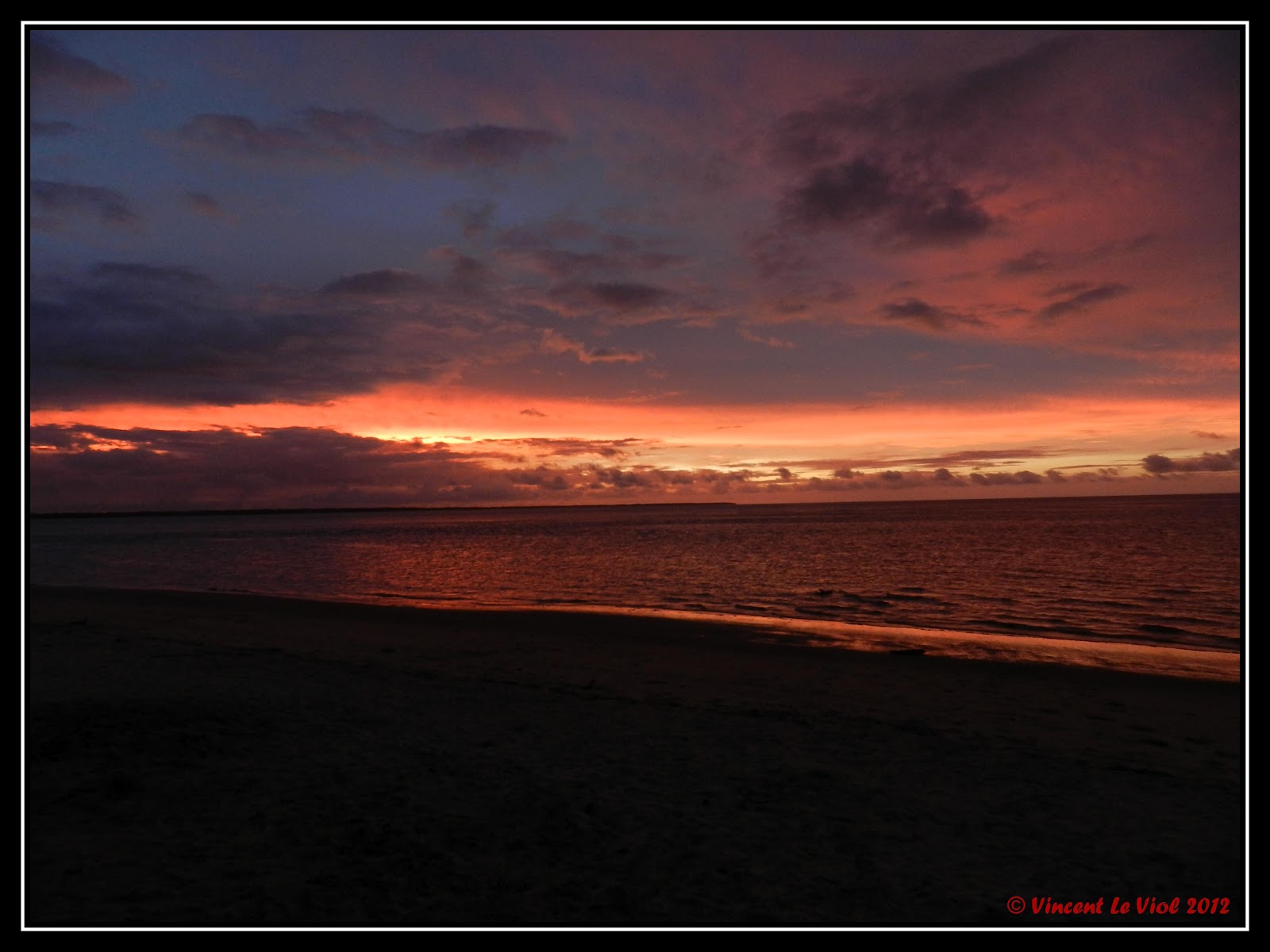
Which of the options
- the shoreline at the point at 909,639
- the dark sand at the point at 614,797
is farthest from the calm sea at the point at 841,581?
the dark sand at the point at 614,797

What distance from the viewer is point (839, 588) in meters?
40.4

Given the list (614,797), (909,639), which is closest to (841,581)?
(909,639)

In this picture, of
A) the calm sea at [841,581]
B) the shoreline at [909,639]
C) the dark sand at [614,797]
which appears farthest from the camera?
the calm sea at [841,581]

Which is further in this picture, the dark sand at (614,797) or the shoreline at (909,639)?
the shoreline at (909,639)

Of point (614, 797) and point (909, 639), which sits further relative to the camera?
point (909, 639)

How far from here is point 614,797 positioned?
9.04 m

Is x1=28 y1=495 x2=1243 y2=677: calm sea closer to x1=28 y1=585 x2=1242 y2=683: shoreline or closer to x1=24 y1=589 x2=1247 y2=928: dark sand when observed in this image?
x1=28 y1=585 x2=1242 y2=683: shoreline

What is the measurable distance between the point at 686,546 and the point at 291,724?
69414mm

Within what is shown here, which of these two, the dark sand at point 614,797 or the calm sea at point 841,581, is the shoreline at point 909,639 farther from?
the dark sand at point 614,797

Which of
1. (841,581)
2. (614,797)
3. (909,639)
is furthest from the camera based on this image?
(841,581)

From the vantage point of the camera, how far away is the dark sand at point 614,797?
22.0ft

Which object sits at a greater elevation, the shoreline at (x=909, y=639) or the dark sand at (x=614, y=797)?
the dark sand at (x=614, y=797)

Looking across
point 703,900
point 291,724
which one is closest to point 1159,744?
point 703,900

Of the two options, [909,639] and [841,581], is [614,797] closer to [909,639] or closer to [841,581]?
[909,639]
